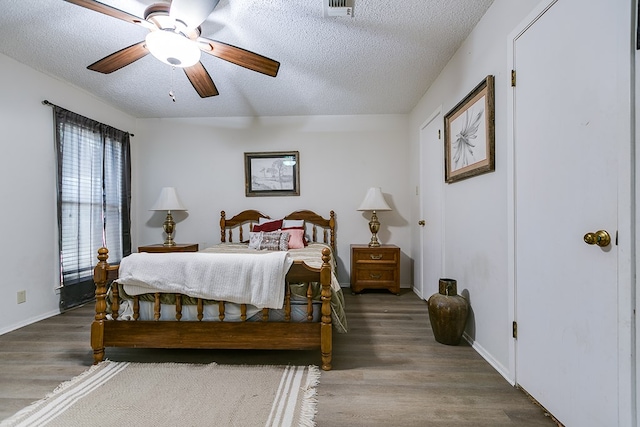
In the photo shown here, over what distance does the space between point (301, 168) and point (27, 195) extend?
9.35 feet

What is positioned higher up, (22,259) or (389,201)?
(389,201)

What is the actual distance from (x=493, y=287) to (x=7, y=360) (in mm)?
3279

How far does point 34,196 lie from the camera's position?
A: 2736 mm

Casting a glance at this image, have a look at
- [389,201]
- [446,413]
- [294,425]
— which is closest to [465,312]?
[446,413]

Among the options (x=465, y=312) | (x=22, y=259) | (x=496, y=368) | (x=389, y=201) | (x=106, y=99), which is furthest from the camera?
(x=389, y=201)

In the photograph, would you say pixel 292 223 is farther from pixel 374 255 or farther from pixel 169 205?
pixel 169 205

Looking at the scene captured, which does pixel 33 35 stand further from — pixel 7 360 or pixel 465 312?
pixel 465 312

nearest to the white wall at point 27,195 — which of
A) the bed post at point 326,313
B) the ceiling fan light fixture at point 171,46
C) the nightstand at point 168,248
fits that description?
the nightstand at point 168,248

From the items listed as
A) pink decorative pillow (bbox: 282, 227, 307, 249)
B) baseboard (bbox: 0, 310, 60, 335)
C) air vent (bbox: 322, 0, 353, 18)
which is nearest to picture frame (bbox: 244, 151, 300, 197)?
pink decorative pillow (bbox: 282, 227, 307, 249)

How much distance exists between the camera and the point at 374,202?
3.69 meters

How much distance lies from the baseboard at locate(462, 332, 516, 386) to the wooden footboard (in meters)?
1.05

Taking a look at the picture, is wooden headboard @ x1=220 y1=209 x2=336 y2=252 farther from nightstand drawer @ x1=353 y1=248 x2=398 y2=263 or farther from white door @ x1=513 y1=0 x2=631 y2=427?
white door @ x1=513 y1=0 x2=631 y2=427

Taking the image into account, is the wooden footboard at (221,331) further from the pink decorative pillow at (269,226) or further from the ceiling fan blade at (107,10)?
the pink decorative pillow at (269,226)

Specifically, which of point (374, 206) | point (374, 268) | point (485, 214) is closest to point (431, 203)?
point (374, 206)
